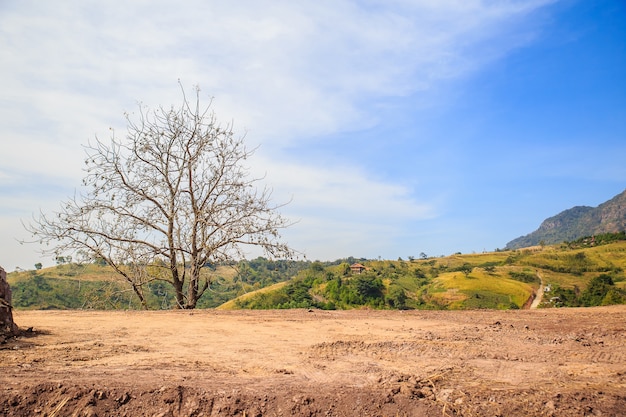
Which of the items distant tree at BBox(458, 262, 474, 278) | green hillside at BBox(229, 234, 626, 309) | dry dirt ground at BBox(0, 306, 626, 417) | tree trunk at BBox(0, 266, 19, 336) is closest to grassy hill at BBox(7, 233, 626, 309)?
green hillside at BBox(229, 234, 626, 309)

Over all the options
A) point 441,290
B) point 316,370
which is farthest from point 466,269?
point 316,370

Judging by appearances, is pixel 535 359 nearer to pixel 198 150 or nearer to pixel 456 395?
pixel 456 395

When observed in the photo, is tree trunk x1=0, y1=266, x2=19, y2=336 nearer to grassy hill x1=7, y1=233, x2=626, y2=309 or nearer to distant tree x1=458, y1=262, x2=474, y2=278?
grassy hill x1=7, y1=233, x2=626, y2=309

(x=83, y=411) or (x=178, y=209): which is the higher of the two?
(x=178, y=209)

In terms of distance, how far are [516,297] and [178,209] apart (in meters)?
15.8

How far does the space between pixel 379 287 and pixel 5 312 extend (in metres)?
15.8

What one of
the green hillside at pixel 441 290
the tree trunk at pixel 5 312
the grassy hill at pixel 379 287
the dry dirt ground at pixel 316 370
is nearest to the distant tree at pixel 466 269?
the grassy hill at pixel 379 287

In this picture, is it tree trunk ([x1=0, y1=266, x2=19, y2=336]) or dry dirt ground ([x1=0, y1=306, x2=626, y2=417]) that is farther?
tree trunk ([x1=0, y1=266, x2=19, y2=336])

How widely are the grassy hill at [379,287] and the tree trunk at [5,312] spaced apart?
627cm

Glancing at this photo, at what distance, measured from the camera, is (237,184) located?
12.9 m

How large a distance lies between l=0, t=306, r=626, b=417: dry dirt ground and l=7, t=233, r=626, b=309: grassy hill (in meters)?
6.08

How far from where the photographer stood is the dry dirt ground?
132 inches

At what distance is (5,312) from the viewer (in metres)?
5.75

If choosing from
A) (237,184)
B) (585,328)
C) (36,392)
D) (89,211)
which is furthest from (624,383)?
(89,211)
